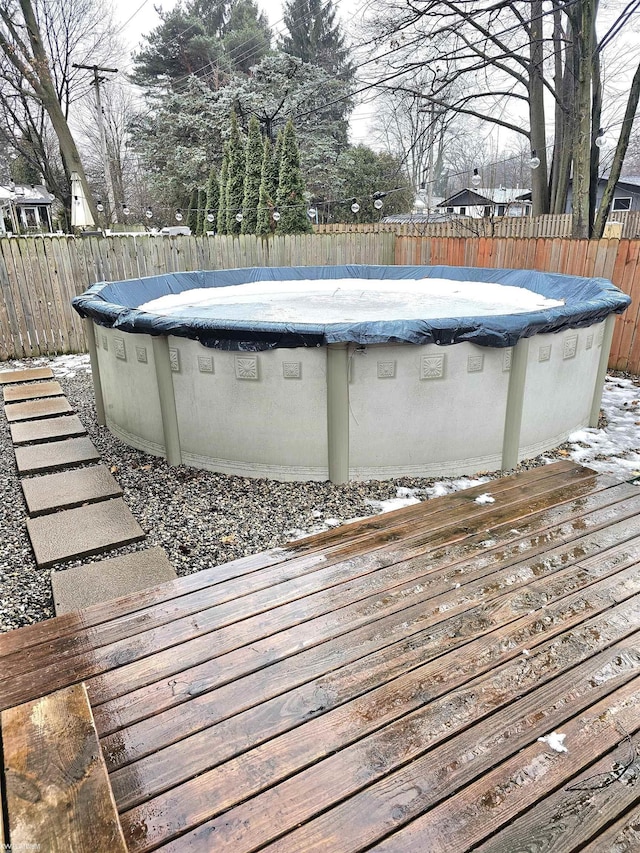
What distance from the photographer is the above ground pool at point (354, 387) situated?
9.96 feet

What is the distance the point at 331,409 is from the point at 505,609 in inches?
67.4

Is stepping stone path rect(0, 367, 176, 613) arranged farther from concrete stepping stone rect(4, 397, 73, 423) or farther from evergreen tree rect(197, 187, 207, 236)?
evergreen tree rect(197, 187, 207, 236)

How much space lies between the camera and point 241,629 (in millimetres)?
1570

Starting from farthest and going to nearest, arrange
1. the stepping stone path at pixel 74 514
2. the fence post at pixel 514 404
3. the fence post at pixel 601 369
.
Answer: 1. the fence post at pixel 601 369
2. the fence post at pixel 514 404
3. the stepping stone path at pixel 74 514

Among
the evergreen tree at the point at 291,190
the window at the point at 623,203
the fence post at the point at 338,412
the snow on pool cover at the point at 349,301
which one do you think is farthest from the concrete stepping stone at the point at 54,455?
the window at the point at 623,203

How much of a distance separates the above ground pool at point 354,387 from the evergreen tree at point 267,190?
9537mm

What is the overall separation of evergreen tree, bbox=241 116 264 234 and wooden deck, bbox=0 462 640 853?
42.5ft

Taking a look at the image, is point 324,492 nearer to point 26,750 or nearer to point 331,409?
point 331,409

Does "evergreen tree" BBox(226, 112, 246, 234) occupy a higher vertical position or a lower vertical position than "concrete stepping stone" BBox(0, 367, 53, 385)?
higher

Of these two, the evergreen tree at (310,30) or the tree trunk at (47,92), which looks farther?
the evergreen tree at (310,30)

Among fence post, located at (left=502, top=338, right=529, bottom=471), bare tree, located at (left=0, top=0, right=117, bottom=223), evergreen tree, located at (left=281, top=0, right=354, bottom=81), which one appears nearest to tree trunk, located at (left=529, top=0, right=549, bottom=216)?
fence post, located at (left=502, top=338, right=529, bottom=471)

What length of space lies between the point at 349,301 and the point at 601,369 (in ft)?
7.71

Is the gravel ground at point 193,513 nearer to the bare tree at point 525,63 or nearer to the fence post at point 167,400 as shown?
the fence post at point 167,400

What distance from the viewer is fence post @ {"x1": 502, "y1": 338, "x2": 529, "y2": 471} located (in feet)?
10.6
